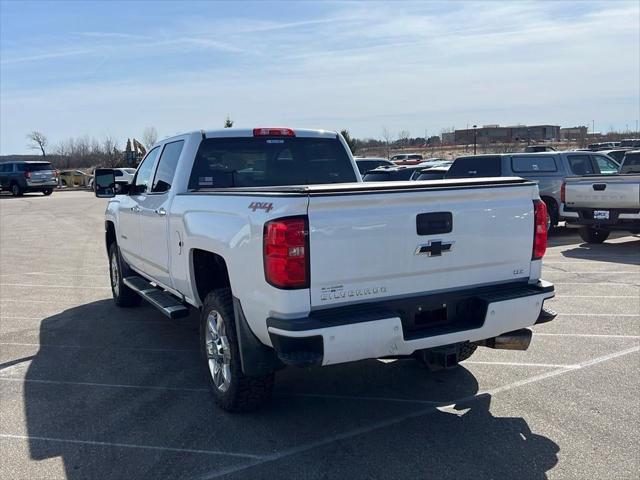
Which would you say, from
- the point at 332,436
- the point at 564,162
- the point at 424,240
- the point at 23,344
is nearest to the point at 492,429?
the point at 332,436

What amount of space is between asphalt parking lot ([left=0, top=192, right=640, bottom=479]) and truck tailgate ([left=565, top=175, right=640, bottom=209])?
503 centimetres

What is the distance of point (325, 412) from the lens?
185 inches

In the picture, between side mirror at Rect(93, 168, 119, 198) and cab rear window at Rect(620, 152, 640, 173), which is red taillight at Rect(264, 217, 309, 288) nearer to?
side mirror at Rect(93, 168, 119, 198)

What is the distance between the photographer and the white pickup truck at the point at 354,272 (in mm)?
3803

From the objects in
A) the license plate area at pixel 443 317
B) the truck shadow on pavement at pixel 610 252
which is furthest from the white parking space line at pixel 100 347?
the truck shadow on pavement at pixel 610 252

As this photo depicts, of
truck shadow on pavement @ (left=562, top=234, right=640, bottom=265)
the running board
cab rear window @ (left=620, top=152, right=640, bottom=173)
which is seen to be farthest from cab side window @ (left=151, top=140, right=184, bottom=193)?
cab rear window @ (left=620, top=152, right=640, bottom=173)

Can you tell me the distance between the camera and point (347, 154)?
6.61 m

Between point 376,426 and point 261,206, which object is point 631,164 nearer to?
point 376,426

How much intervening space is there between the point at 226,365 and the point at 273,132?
250 centimetres

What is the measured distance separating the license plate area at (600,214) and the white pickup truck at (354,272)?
8.26 meters

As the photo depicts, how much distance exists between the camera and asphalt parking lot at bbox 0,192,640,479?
3.88 meters

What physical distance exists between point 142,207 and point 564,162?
1151 cm

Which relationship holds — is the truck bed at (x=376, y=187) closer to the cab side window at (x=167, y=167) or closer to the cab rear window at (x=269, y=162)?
the cab rear window at (x=269, y=162)

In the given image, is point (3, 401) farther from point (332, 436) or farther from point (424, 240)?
point (424, 240)
